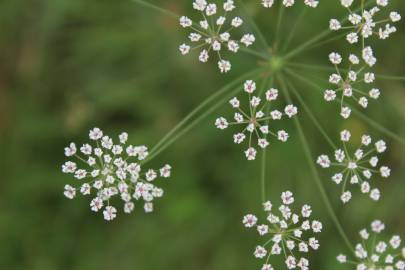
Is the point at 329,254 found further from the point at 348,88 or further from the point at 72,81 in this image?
the point at 72,81

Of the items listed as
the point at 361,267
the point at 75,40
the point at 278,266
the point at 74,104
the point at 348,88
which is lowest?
the point at 361,267

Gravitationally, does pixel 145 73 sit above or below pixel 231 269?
above

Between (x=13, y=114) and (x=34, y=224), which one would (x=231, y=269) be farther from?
(x=13, y=114)

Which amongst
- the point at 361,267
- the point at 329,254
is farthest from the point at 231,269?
the point at 361,267

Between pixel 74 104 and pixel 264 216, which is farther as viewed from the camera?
Answer: pixel 74 104

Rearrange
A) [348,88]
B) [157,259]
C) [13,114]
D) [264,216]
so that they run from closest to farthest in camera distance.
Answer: [348,88]
[264,216]
[157,259]
[13,114]

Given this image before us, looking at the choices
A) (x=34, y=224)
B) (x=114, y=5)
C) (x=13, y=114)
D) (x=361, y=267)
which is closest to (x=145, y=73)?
(x=114, y=5)

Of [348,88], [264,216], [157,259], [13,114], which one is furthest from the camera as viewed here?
[13,114]
